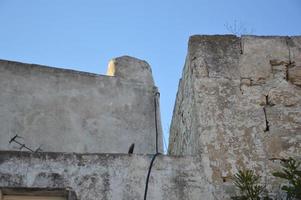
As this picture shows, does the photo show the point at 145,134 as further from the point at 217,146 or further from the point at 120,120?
the point at 217,146

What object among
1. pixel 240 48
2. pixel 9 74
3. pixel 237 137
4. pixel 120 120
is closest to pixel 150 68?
pixel 120 120

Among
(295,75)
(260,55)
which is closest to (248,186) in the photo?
(295,75)

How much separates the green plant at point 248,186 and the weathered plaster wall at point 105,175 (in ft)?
0.91

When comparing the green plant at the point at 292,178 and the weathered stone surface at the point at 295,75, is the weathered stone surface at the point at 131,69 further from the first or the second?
the green plant at the point at 292,178

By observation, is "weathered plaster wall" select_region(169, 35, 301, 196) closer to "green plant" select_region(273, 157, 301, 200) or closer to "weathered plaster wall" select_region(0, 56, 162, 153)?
"green plant" select_region(273, 157, 301, 200)

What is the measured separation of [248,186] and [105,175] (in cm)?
119

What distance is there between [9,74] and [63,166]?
11.5ft

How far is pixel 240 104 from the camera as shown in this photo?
4895 mm

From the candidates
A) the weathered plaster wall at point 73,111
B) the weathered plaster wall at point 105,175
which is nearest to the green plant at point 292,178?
the weathered plaster wall at point 105,175

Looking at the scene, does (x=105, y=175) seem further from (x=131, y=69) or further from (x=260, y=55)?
(x=131, y=69)

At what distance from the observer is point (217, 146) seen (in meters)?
4.62

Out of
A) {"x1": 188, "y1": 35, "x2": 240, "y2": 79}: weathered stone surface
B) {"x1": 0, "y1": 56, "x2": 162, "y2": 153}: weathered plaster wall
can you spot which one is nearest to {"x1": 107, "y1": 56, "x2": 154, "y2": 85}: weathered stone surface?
{"x1": 0, "y1": 56, "x2": 162, "y2": 153}: weathered plaster wall

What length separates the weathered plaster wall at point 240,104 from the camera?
4.59m

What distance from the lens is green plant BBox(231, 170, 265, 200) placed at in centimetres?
405
